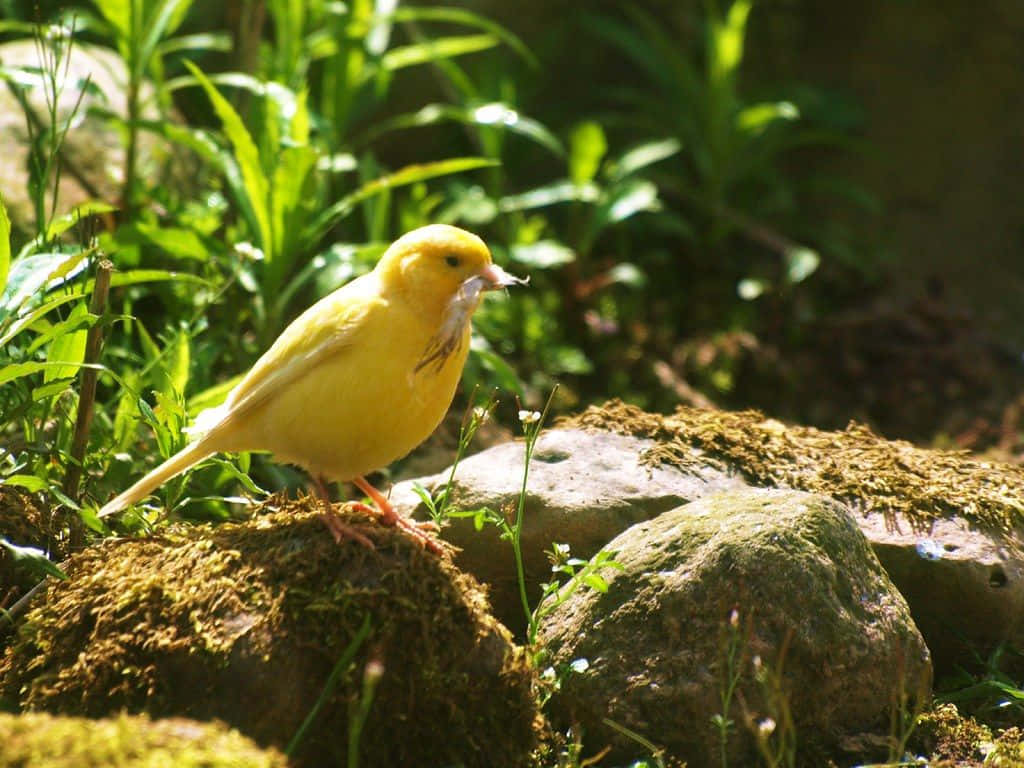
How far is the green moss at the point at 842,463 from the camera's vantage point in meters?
4.15

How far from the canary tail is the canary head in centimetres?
75

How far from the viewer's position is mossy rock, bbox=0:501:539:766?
120 inches

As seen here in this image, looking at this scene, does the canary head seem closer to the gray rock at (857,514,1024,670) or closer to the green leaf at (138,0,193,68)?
the gray rock at (857,514,1024,670)

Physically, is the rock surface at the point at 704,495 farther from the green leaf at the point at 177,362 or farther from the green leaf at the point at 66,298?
the green leaf at the point at 66,298

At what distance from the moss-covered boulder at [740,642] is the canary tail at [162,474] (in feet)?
3.93

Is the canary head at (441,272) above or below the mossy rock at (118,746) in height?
above

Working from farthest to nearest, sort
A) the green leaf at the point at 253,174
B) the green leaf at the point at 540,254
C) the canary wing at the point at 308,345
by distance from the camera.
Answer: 1. the green leaf at the point at 540,254
2. the green leaf at the point at 253,174
3. the canary wing at the point at 308,345

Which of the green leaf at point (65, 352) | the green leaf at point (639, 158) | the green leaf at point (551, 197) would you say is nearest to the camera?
the green leaf at point (65, 352)

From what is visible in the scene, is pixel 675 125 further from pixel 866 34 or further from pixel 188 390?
pixel 188 390

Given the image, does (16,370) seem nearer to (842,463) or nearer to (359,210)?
(842,463)

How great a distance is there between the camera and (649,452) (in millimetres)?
4363

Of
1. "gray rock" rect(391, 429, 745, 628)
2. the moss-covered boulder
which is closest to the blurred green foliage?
"gray rock" rect(391, 429, 745, 628)

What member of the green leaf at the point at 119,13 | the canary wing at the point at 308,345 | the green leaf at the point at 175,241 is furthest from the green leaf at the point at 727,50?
the canary wing at the point at 308,345

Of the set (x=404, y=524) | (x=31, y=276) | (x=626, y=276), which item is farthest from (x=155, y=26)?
(x=404, y=524)
